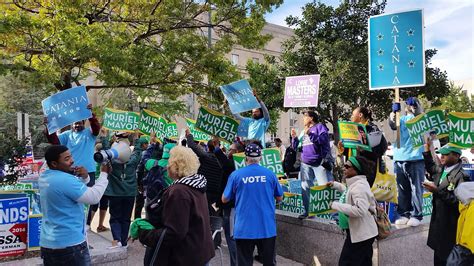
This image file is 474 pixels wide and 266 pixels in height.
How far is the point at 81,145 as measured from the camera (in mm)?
6098

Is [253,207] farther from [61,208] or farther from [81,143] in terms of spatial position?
[81,143]

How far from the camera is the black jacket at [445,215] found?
4.55 meters

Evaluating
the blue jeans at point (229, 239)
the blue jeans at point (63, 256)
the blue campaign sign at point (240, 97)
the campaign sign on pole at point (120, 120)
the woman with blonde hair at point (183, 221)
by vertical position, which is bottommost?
the blue jeans at point (229, 239)

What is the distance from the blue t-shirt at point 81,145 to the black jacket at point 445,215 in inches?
181

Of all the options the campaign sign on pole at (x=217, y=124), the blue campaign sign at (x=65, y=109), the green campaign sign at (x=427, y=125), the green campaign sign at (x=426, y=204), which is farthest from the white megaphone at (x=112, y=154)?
the green campaign sign at (x=426, y=204)

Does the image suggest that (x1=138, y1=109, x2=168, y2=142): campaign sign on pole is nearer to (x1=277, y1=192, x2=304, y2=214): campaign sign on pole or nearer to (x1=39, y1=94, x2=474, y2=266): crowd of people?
(x1=39, y1=94, x2=474, y2=266): crowd of people

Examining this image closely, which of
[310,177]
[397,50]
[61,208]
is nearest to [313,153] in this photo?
[310,177]

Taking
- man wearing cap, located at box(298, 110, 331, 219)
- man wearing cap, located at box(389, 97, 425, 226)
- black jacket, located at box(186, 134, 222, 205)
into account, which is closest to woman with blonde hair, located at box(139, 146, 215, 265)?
black jacket, located at box(186, 134, 222, 205)

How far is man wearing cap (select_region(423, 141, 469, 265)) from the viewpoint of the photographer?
14.9 ft

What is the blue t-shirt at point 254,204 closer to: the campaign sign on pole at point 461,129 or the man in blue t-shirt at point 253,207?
the man in blue t-shirt at point 253,207

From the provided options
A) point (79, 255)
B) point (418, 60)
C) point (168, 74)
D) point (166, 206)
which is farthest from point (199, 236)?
point (168, 74)

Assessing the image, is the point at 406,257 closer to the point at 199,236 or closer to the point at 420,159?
the point at 420,159

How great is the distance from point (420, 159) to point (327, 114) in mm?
14928

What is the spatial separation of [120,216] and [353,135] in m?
3.64
